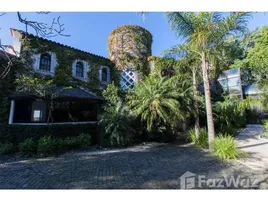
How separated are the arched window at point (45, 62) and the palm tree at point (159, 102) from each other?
7.05m

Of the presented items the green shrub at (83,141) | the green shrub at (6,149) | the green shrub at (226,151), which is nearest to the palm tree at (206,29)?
the green shrub at (226,151)

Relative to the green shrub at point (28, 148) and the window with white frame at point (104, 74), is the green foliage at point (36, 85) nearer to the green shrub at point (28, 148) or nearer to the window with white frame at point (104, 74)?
the green shrub at point (28, 148)

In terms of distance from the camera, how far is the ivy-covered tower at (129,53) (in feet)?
51.9

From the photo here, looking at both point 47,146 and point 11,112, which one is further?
point 11,112

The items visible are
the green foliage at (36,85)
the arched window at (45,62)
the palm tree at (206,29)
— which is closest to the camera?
the palm tree at (206,29)

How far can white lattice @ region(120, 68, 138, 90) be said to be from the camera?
1571 centimetres

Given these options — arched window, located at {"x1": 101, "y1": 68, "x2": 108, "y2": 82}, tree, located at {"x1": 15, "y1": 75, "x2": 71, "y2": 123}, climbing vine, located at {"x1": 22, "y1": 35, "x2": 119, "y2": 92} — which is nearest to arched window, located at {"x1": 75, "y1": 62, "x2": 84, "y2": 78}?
climbing vine, located at {"x1": 22, "y1": 35, "x2": 119, "y2": 92}

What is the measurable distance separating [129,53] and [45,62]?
711 centimetres

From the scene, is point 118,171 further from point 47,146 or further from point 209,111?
point 209,111

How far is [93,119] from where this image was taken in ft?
41.7

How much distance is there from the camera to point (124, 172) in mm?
5664

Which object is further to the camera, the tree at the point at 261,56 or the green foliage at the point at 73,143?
the tree at the point at 261,56

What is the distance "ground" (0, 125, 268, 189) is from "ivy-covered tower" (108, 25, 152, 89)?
9386 mm

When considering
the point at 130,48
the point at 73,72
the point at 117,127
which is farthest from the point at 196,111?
the point at 73,72
